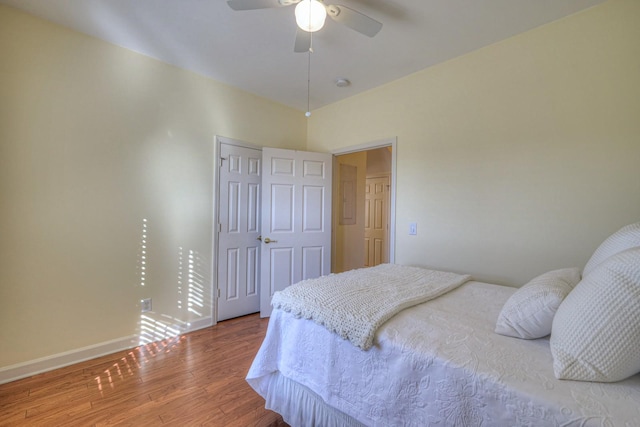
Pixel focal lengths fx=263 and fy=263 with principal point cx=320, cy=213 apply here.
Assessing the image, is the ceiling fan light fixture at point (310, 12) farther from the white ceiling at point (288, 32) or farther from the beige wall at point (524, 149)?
the beige wall at point (524, 149)

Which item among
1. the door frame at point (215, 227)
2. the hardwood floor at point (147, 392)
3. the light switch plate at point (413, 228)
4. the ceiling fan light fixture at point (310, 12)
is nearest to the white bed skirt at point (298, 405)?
the hardwood floor at point (147, 392)

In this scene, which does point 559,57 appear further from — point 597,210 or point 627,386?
point 627,386

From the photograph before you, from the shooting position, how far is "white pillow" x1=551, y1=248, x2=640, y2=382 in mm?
756

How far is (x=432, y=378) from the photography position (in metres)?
0.96

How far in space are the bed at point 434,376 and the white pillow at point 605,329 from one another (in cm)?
1

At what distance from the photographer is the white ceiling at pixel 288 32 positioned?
1.83 meters

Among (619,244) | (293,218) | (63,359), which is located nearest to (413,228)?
(293,218)

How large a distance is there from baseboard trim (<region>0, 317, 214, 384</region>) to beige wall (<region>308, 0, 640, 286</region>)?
107 inches

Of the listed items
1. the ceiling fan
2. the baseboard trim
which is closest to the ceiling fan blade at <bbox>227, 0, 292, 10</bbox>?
the ceiling fan

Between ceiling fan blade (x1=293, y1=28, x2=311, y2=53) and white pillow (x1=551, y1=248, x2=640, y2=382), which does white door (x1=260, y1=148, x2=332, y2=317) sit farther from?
white pillow (x1=551, y1=248, x2=640, y2=382)

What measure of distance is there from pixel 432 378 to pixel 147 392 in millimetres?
1909

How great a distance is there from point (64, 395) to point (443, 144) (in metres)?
3.51

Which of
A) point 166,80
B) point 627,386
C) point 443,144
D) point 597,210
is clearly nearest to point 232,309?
point 166,80

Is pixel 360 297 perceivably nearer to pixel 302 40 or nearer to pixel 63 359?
pixel 302 40
